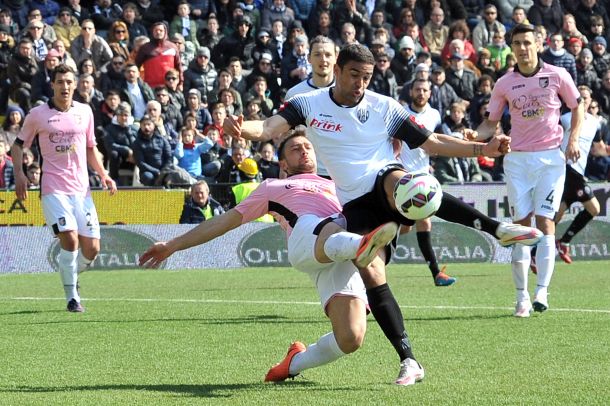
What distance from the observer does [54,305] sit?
13328 millimetres

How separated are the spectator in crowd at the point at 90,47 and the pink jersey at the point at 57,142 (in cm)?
1027

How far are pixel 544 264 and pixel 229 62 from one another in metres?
14.2

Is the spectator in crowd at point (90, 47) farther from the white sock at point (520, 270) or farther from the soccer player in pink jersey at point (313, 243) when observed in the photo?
the soccer player in pink jersey at point (313, 243)

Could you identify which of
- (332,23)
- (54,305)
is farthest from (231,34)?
(54,305)

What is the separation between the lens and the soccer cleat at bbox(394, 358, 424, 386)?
7.30 m

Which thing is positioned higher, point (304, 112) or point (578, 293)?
point (304, 112)

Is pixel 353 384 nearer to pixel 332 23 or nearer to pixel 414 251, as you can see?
pixel 414 251

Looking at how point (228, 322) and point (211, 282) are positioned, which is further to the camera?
point (211, 282)

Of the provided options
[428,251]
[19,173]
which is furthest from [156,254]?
[428,251]

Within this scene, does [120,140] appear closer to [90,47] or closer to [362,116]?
[90,47]

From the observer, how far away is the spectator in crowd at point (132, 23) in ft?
80.8

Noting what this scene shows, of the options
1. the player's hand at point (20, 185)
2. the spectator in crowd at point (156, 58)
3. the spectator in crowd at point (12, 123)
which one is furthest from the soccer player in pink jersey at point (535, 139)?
the spectator in crowd at point (156, 58)

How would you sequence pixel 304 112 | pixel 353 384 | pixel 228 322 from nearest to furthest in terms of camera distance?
1. pixel 353 384
2. pixel 304 112
3. pixel 228 322

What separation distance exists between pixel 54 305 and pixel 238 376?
5864 mm
